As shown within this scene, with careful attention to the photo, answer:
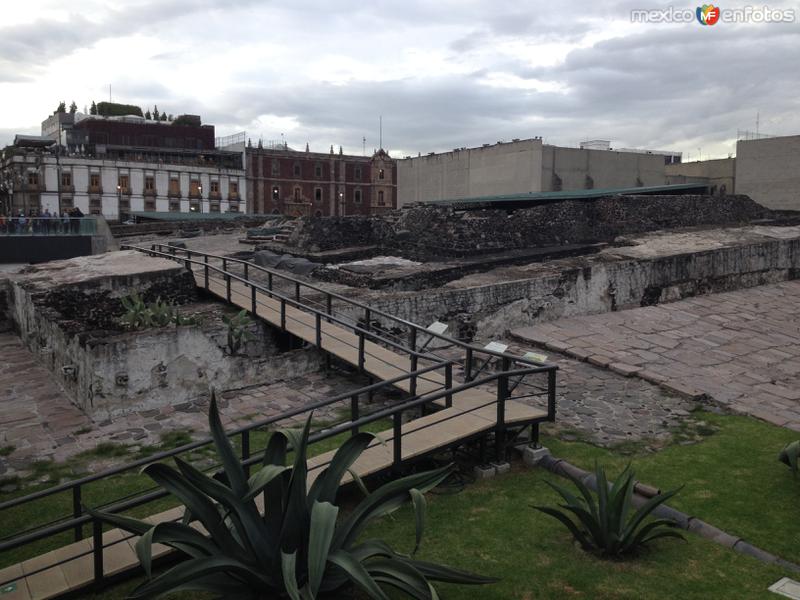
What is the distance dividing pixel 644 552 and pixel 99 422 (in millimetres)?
6226

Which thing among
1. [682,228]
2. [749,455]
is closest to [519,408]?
[749,455]

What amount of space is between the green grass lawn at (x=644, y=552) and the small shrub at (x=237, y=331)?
15.1ft

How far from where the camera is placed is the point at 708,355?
1050cm

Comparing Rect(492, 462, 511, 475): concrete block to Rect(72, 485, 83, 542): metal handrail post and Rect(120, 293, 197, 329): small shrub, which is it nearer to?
Rect(72, 485, 83, 542): metal handrail post

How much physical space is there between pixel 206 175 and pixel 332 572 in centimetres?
5528

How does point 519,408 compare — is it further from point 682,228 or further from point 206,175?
point 206,175

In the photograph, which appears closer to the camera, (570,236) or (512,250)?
(512,250)

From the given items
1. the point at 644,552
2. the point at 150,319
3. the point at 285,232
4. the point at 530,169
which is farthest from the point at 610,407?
the point at 530,169

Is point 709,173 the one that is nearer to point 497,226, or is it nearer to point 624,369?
point 497,226

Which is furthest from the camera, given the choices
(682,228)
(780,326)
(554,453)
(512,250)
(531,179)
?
(531,179)

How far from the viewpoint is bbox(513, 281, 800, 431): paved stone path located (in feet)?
28.1

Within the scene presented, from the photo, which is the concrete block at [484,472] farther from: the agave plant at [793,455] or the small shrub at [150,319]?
the small shrub at [150,319]

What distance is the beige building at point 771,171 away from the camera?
2717 centimetres

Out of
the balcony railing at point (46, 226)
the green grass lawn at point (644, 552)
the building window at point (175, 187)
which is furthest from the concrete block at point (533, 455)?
the building window at point (175, 187)
